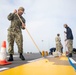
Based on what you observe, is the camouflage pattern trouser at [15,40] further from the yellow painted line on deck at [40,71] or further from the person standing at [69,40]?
the person standing at [69,40]

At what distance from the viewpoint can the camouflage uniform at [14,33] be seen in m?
8.56

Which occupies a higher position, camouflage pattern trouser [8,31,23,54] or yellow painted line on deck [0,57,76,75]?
camouflage pattern trouser [8,31,23,54]

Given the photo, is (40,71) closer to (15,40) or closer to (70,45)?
(15,40)

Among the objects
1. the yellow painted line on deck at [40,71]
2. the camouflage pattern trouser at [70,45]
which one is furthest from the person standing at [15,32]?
the camouflage pattern trouser at [70,45]

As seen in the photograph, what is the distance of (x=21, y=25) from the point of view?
8.97 m

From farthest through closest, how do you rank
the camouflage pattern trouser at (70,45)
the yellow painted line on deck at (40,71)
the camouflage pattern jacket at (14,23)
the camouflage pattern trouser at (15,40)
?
1. the camouflage pattern trouser at (70,45)
2. the camouflage pattern jacket at (14,23)
3. the camouflage pattern trouser at (15,40)
4. the yellow painted line on deck at (40,71)

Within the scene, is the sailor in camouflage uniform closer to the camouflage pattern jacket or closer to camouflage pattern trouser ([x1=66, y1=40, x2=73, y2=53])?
the camouflage pattern jacket

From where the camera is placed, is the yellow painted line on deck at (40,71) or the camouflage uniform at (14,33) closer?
the yellow painted line on deck at (40,71)

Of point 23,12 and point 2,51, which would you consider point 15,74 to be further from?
point 23,12

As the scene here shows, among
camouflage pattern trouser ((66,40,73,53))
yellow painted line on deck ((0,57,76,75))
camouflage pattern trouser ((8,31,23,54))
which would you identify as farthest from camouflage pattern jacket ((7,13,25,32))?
camouflage pattern trouser ((66,40,73,53))

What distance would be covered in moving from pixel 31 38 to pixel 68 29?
5.03 metres

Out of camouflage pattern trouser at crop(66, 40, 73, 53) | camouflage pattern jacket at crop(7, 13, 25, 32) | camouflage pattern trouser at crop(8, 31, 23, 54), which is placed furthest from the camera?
camouflage pattern trouser at crop(66, 40, 73, 53)

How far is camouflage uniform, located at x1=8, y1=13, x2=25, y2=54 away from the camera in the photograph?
8562 mm

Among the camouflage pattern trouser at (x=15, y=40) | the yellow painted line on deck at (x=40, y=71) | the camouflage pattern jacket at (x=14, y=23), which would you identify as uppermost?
the camouflage pattern jacket at (x=14, y=23)
